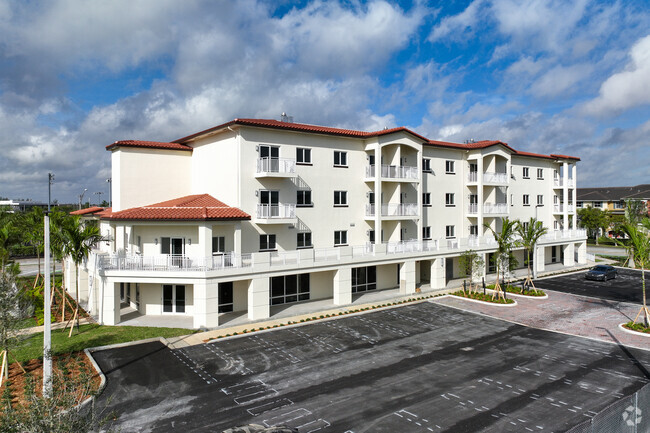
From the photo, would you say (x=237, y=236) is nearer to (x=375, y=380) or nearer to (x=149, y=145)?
(x=149, y=145)

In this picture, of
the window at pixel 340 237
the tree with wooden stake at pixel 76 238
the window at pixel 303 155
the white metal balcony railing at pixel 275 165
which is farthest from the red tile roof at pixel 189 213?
the window at pixel 340 237

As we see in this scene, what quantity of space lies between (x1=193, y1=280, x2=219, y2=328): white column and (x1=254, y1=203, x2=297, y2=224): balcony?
18.2 feet

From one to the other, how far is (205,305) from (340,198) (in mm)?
13147

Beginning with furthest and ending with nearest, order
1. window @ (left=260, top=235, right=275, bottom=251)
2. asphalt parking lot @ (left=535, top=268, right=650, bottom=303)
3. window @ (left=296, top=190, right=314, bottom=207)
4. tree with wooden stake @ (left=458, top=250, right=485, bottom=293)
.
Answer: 1. tree with wooden stake @ (left=458, top=250, right=485, bottom=293)
2. asphalt parking lot @ (left=535, top=268, right=650, bottom=303)
3. window @ (left=296, top=190, right=314, bottom=207)
4. window @ (left=260, top=235, right=275, bottom=251)

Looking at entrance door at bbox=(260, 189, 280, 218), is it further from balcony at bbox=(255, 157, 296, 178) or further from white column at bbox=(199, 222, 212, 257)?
white column at bbox=(199, 222, 212, 257)

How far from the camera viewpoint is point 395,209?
3322 centimetres

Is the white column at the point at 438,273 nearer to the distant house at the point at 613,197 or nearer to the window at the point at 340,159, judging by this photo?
the window at the point at 340,159

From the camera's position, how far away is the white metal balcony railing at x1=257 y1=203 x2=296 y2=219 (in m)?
27.3

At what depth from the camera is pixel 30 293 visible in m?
29.7

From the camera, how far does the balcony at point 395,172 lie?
3281 cm

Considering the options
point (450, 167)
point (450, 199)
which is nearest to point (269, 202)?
point (450, 199)

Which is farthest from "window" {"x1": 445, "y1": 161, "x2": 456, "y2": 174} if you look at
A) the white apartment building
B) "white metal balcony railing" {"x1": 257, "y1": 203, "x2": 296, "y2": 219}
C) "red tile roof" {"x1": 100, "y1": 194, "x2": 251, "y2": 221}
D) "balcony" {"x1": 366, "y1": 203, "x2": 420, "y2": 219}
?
"red tile roof" {"x1": 100, "y1": 194, "x2": 251, "y2": 221}

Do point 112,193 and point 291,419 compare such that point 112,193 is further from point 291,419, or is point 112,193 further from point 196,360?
point 291,419

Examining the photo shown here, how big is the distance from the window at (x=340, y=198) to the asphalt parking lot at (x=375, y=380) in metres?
10.8
